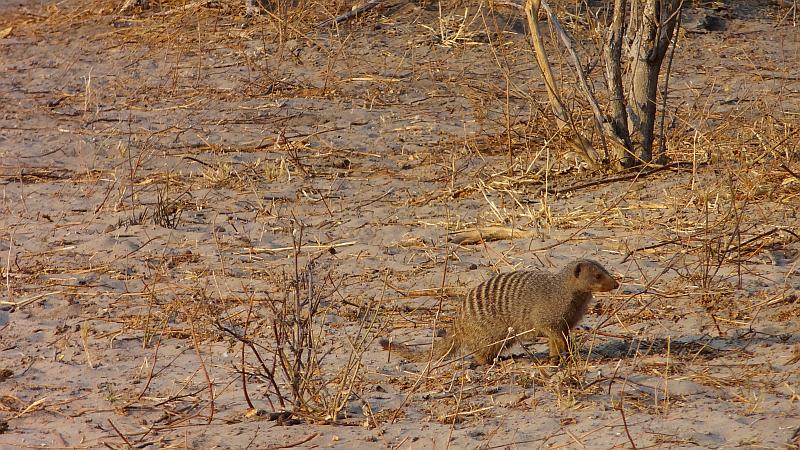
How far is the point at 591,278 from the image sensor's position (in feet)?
13.9

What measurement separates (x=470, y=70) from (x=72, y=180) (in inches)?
123

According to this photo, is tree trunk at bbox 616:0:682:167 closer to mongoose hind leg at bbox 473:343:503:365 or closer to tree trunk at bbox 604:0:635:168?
tree trunk at bbox 604:0:635:168

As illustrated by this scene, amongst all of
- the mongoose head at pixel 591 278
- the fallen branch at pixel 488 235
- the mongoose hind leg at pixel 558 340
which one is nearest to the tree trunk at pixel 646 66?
the fallen branch at pixel 488 235

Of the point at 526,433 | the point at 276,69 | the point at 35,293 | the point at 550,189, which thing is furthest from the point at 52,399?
the point at 276,69

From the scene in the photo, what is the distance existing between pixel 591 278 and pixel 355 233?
2047mm

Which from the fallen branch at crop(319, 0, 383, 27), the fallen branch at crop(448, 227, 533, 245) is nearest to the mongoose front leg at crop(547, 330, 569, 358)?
the fallen branch at crop(448, 227, 533, 245)

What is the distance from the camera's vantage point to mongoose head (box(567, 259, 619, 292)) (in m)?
4.23

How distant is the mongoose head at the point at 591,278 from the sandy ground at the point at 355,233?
8.8 inches

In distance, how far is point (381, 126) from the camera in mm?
7969

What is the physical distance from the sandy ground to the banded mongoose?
0.33 feet

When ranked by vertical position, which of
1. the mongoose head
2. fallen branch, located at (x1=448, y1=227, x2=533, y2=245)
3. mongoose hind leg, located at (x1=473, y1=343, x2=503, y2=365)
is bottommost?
fallen branch, located at (x1=448, y1=227, x2=533, y2=245)

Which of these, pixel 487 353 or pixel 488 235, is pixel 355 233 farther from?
pixel 487 353

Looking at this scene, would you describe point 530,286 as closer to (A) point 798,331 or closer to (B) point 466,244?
(A) point 798,331

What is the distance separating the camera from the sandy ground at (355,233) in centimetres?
373
